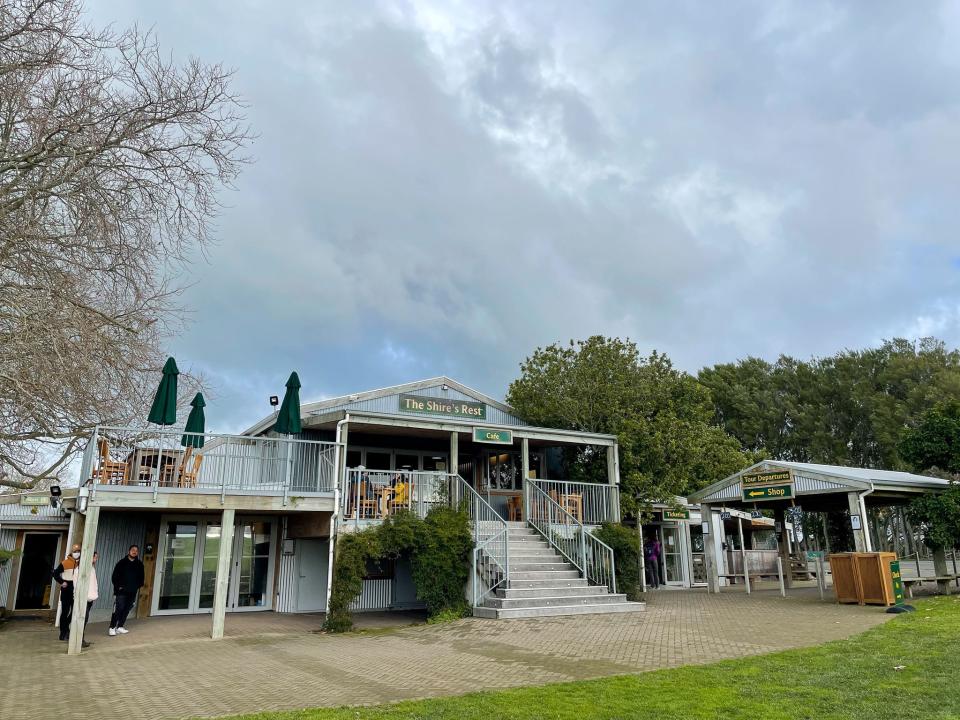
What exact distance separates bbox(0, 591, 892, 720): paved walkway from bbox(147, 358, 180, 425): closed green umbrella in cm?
381

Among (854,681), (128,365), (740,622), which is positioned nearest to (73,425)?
(128,365)

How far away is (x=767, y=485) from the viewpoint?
17.4 meters

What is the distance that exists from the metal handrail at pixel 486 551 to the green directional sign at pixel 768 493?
704 cm

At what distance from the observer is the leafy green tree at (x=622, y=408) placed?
1911 cm

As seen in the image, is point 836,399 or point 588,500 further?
point 836,399

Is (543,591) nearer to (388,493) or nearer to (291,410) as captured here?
(388,493)

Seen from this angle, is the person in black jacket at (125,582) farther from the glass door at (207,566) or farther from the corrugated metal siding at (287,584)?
the corrugated metal siding at (287,584)

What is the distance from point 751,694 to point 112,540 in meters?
15.0

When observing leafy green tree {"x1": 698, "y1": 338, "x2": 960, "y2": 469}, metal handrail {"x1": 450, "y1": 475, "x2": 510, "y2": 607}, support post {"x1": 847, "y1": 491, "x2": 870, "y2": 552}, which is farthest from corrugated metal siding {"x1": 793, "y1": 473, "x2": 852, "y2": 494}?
leafy green tree {"x1": 698, "y1": 338, "x2": 960, "y2": 469}

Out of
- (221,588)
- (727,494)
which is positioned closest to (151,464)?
(221,588)

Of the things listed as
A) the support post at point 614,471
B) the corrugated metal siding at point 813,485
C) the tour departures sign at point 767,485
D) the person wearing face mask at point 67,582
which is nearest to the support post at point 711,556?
the tour departures sign at point 767,485

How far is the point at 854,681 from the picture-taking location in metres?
6.81

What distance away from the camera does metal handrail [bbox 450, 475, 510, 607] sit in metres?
14.0

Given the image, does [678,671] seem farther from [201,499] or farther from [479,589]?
[201,499]
